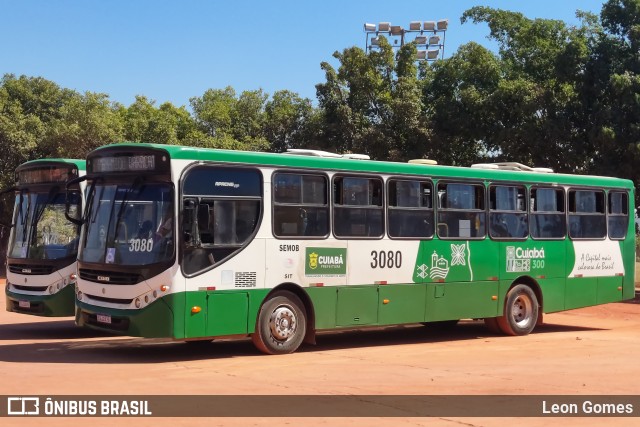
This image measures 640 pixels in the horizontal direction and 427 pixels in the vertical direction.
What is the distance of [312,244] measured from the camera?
1496 centimetres

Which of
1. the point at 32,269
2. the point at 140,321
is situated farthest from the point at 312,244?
the point at 32,269

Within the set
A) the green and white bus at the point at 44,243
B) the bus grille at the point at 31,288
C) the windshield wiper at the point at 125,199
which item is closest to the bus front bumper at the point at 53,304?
the green and white bus at the point at 44,243

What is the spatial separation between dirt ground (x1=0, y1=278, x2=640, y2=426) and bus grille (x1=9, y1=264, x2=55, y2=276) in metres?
1.24

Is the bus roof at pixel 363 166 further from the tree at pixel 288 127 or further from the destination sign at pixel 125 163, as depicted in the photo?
the tree at pixel 288 127

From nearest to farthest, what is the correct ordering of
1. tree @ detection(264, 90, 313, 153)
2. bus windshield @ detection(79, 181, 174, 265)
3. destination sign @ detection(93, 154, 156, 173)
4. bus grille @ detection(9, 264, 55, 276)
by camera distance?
bus windshield @ detection(79, 181, 174, 265) < destination sign @ detection(93, 154, 156, 173) < bus grille @ detection(9, 264, 55, 276) < tree @ detection(264, 90, 313, 153)

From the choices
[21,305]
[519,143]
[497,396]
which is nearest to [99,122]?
[519,143]

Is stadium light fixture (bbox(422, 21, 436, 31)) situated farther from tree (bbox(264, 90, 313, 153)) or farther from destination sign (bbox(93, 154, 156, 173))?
destination sign (bbox(93, 154, 156, 173))

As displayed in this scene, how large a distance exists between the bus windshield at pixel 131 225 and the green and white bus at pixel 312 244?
0.07 ft

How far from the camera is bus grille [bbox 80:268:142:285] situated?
Answer: 13.3 metres

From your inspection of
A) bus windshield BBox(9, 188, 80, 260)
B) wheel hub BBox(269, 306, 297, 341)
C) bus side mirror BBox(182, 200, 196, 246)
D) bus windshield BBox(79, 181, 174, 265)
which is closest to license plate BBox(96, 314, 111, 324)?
bus windshield BBox(79, 181, 174, 265)

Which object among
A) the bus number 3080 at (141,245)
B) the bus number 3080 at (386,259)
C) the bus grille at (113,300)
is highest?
the bus number 3080 at (141,245)

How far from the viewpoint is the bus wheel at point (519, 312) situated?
1842cm
